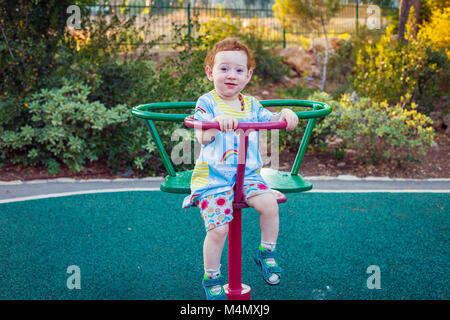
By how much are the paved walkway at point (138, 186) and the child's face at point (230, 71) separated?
302 centimetres

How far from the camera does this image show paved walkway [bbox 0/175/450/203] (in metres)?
5.46

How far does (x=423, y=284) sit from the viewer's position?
3.37m

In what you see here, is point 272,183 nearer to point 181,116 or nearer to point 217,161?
point 217,161

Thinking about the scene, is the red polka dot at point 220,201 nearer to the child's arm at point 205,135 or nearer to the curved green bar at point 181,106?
the child's arm at point 205,135

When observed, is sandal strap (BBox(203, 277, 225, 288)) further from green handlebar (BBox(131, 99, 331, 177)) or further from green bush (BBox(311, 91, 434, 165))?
green bush (BBox(311, 91, 434, 165))

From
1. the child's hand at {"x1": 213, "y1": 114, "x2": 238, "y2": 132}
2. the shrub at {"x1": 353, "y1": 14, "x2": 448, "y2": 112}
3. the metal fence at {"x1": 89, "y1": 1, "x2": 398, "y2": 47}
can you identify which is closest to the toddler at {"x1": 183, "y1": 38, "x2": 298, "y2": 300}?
the child's hand at {"x1": 213, "y1": 114, "x2": 238, "y2": 132}

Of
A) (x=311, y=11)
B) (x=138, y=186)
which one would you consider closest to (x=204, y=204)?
(x=138, y=186)

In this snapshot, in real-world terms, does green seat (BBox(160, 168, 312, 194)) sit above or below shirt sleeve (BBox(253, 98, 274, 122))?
below

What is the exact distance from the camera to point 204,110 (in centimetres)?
274

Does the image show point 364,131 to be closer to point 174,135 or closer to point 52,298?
point 174,135

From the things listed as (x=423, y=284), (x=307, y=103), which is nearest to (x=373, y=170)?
(x=423, y=284)

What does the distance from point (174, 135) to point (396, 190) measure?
242cm

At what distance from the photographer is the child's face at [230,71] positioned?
2699mm

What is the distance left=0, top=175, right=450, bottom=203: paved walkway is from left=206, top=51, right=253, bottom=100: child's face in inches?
119
